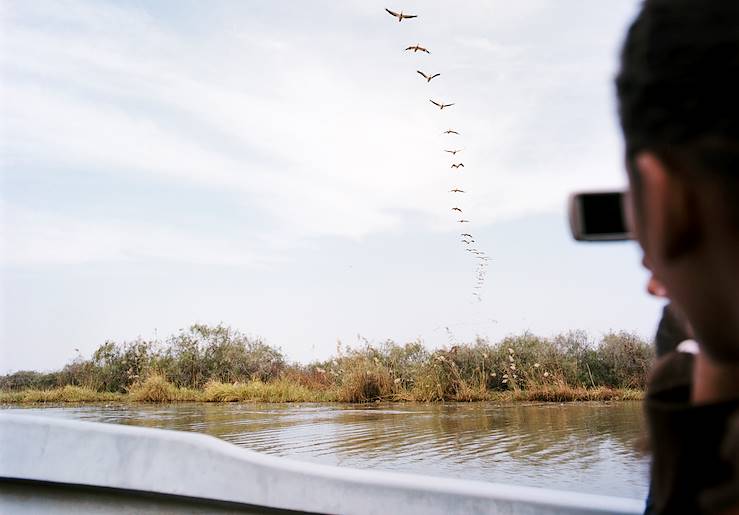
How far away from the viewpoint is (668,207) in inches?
14.6

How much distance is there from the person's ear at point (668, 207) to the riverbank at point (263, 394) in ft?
28.3

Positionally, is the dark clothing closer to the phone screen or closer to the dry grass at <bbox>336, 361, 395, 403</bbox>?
the phone screen

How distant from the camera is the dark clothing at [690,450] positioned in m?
0.38

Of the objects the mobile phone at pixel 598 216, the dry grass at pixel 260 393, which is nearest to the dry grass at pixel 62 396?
the dry grass at pixel 260 393

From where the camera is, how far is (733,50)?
0.35 m

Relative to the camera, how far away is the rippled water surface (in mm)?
3053

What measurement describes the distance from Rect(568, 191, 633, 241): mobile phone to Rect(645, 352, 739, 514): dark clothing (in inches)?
5.4

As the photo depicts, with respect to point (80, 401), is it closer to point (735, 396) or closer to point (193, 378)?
point (193, 378)

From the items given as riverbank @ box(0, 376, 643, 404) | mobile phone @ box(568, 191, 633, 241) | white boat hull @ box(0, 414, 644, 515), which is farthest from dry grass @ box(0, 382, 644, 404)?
mobile phone @ box(568, 191, 633, 241)

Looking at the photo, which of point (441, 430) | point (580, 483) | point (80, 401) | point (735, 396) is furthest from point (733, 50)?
point (80, 401)

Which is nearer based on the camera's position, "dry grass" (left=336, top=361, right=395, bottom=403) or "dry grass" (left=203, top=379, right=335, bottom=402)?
"dry grass" (left=336, top=361, right=395, bottom=403)

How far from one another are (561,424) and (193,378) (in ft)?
31.2

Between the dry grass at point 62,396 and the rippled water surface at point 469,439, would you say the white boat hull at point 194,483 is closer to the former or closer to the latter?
the rippled water surface at point 469,439

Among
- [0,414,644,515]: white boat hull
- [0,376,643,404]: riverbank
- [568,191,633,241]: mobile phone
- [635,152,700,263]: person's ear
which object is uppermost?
[568,191,633,241]: mobile phone
